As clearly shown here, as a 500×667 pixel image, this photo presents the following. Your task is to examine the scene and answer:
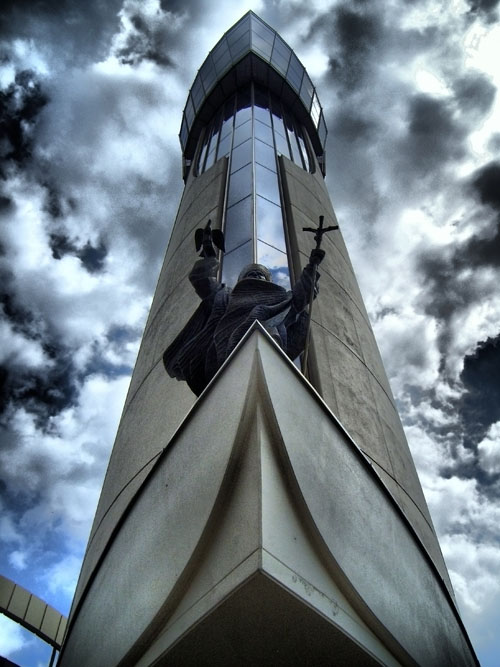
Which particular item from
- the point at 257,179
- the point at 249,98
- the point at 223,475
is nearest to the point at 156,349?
the point at 257,179

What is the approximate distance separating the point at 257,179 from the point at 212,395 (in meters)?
7.49

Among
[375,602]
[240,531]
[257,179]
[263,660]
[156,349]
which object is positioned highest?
[257,179]

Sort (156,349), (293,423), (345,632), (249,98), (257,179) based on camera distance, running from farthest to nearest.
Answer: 1. (249,98)
2. (257,179)
3. (156,349)
4. (293,423)
5. (345,632)

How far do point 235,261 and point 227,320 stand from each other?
3.68m

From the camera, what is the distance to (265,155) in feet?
36.3

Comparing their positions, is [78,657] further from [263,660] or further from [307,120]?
[307,120]

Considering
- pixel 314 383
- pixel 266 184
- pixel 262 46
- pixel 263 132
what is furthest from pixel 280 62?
pixel 314 383

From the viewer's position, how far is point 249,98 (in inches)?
562

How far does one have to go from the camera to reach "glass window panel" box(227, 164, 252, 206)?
964 centimetres

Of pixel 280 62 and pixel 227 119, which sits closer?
pixel 227 119

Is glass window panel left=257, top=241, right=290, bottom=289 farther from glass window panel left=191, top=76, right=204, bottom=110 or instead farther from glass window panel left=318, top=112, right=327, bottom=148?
glass window panel left=191, top=76, right=204, bottom=110

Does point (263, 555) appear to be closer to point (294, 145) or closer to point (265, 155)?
point (265, 155)

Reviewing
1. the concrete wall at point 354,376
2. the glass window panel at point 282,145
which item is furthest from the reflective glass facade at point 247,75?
the concrete wall at point 354,376

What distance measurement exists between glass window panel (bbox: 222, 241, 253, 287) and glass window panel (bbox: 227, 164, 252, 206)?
1763mm
